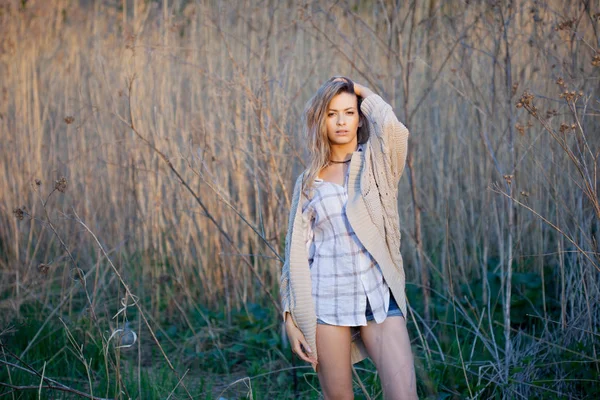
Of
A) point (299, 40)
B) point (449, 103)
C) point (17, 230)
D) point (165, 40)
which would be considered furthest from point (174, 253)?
point (449, 103)

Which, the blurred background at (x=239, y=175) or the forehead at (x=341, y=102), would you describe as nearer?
the forehead at (x=341, y=102)

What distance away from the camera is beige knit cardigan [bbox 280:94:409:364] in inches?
82.4

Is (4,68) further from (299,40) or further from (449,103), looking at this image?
(449,103)

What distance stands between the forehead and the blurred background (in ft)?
2.40

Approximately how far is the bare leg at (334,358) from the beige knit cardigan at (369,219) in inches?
1.2

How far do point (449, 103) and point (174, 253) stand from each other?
1987 millimetres

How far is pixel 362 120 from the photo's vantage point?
2346mm

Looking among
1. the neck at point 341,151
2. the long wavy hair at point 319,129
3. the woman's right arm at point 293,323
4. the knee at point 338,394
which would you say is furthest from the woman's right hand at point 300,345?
the neck at point 341,151

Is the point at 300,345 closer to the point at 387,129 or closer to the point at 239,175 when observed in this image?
the point at 387,129

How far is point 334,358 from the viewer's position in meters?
2.06

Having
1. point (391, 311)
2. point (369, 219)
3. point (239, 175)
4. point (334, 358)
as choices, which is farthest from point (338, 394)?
point (239, 175)

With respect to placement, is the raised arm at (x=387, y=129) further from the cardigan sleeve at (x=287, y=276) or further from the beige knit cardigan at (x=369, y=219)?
the cardigan sleeve at (x=287, y=276)

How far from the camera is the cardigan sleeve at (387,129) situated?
219 cm

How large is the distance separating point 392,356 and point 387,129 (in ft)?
2.51
